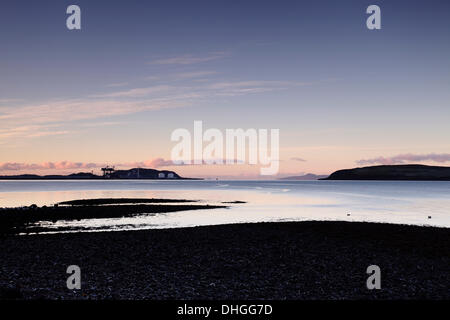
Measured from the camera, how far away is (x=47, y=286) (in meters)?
14.6

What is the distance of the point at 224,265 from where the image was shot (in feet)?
60.4

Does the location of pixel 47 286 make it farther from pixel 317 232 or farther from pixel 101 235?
pixel 317 232

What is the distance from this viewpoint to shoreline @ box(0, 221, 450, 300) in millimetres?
14203

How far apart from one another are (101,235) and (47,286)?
13.5 meters

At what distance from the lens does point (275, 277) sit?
16281mm

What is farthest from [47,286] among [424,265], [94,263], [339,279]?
[424,265]

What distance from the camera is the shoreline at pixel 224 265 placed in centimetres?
1420

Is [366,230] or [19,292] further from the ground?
[19,292]

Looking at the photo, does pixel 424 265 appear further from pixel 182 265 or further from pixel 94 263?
pixel 94 263
